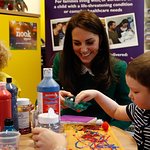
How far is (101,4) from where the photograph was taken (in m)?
2.98

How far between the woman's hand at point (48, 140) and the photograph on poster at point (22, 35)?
2281mm

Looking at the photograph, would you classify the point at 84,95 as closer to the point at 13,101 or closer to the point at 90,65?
the point at 13,101

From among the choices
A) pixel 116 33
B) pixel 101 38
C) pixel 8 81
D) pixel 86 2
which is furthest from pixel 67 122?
pixel 86 2

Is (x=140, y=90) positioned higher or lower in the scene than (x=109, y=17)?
lower

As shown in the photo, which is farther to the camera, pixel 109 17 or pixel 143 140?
pixel 109 17

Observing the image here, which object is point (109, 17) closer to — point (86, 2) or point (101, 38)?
point (86, 2)

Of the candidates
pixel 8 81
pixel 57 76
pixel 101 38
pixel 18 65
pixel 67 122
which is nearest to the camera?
pixel 8 81

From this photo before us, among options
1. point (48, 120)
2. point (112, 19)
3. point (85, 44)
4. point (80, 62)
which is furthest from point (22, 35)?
point (48, 120)

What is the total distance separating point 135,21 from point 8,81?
191 cm

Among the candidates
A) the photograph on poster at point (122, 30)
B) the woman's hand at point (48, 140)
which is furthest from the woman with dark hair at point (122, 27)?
the woman's hand at point (48, 140)

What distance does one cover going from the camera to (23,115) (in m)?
1.24

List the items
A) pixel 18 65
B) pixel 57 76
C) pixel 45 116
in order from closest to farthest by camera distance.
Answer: pixel 45 116 → pixel 57 76 → pixel 18 65

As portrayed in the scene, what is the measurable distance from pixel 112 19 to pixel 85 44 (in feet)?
4.03

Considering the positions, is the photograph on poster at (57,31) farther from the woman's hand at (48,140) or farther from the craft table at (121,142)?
the woman's hand at (48,140)
